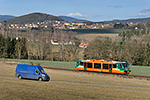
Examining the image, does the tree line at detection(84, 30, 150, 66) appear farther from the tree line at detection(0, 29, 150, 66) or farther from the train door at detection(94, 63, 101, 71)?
the train door at detection(94, 63, 101, 71)

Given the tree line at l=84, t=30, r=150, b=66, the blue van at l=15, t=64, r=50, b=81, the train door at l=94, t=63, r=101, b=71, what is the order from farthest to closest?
1. the tree line at l=84, t=30, r=150, b=66
2. the train door at l=94, t=63, r=101, b=71
3. the blue van at l=15, t=64, r=50, b=81

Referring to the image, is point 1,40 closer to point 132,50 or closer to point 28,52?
point 28,52

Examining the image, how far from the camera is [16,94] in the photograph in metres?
18.3

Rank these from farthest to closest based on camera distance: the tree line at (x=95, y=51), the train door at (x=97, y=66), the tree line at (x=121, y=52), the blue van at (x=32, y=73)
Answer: the tree line at (x=95, y=51)
the tree line at (x=121, y=52)
the train door at (x=97, y=66)
the blue van at (x=32, y=73)

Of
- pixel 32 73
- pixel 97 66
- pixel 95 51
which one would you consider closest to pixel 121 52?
pixel 95 51

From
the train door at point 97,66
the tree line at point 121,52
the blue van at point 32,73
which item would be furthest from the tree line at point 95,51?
the blue van at point 32,73

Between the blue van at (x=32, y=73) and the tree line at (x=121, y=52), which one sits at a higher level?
the blue van at (x=32, y=73)

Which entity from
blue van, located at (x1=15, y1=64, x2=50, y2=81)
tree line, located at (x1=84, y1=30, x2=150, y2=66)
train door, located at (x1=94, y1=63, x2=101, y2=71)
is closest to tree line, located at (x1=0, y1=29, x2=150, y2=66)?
tree line, located at (x1=84, y1=30, x2=150, y2=66)

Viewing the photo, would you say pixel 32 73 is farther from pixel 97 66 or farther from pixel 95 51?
pixel 95 51

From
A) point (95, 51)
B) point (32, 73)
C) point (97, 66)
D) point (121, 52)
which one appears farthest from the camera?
point (95, 51)

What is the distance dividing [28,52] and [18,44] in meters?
6.36

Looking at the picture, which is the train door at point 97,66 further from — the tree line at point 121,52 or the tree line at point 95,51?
the tree line at point 121,52

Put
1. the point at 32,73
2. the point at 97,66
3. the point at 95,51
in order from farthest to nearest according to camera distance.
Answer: the point at 95,51 → the point at 97,66 → the point at 32,73

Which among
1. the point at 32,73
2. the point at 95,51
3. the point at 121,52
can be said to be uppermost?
the point at 32,73
